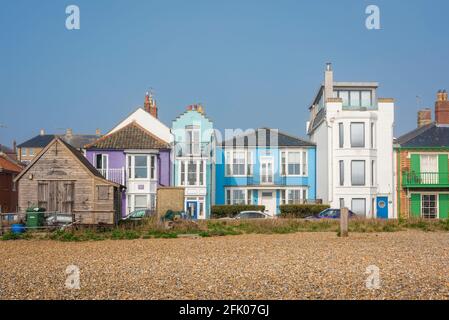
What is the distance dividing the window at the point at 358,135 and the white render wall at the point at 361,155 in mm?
261

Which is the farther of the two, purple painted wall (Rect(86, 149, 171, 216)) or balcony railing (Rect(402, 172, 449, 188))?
balcony railing (Rect(402, 172, 449, 188))

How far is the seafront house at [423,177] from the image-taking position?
4569 centimetres

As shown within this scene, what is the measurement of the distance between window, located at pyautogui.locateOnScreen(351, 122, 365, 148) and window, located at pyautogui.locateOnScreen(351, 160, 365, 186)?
1.23 metres

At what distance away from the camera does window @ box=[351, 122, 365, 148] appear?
45.6m

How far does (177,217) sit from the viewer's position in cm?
2911

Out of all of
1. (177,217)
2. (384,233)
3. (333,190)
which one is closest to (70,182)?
(177,217)

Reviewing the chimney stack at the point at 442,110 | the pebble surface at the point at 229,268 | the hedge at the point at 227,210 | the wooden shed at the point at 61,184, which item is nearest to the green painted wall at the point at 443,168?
the chimney stack at the point at 442,110

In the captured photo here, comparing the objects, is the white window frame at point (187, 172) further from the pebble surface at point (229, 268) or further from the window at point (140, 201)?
the pebble surface at point (229, 268)

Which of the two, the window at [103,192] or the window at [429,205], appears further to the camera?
the window at [429,205]

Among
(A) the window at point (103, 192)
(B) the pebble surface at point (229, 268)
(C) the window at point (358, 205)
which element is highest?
(A) the window at point (103, 192)

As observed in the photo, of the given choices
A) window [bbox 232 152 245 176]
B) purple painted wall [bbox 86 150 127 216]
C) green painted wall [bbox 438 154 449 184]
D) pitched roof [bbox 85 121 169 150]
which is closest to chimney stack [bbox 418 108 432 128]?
green painted wall [bbox 438 154 449 184]

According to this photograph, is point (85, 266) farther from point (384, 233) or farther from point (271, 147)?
point (271, 147)

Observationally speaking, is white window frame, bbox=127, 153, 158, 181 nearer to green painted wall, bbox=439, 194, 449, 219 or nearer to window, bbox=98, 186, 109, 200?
window, bbox=98, 186, 109, 200
